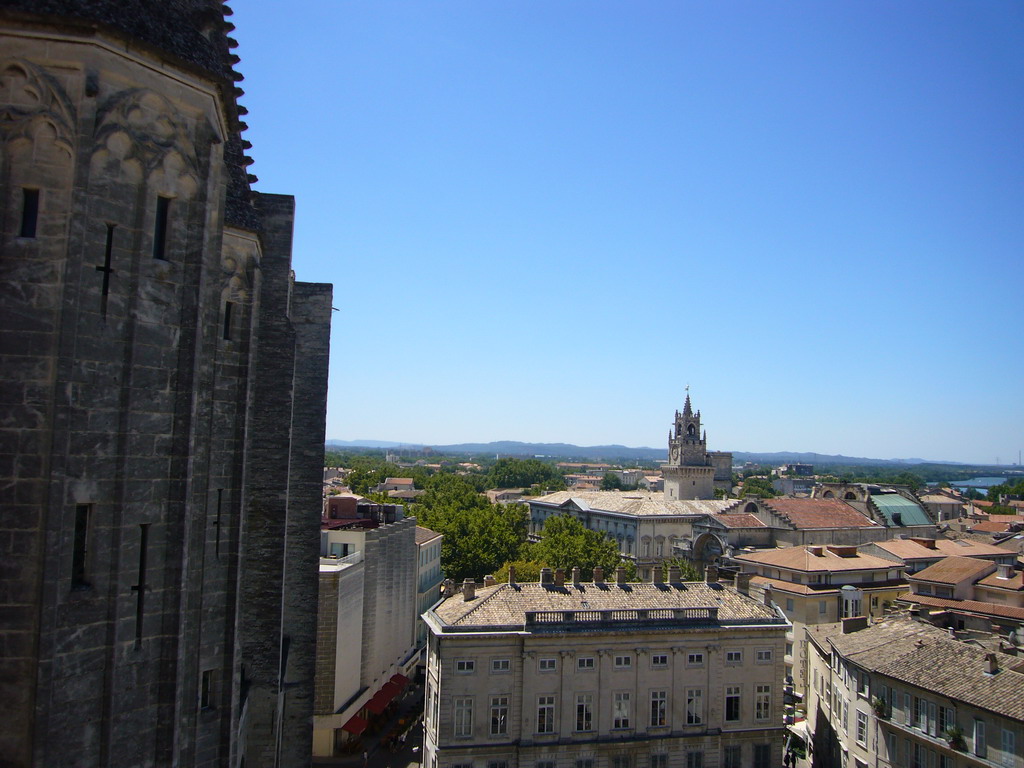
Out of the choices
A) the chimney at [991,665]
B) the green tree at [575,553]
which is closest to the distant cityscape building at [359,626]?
the green tree at [575,553]

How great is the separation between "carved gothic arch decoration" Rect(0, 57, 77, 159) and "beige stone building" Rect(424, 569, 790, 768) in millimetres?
28564

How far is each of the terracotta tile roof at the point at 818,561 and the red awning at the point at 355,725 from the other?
36.5 metres

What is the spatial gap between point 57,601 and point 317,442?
11433mm

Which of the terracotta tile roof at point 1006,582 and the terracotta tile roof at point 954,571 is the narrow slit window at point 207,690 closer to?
the terracotta tile roof at point 1006,582

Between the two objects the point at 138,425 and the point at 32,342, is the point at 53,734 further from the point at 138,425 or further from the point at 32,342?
the point at 32,342

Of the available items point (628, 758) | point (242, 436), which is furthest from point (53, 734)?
point (628, 758)

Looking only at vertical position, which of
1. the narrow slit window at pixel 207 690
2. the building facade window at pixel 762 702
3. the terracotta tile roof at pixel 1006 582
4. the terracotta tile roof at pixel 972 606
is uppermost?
the narrow slit window at pixel 207 690

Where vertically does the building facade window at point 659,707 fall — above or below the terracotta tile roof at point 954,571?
below

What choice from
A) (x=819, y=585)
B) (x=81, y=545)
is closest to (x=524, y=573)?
(x=819, y=585)

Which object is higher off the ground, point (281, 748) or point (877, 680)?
point (281, 748)

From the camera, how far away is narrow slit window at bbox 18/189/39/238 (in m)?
8.73

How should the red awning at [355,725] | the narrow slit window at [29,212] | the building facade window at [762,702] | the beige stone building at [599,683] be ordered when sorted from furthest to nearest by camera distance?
the red awning at [355,725]
the building facade window at [762,702]
the beige stone building at [599,683]
the narrow slit window at [29,212]

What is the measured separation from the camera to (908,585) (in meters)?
64.7

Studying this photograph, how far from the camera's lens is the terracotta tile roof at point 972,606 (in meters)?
49.6
